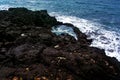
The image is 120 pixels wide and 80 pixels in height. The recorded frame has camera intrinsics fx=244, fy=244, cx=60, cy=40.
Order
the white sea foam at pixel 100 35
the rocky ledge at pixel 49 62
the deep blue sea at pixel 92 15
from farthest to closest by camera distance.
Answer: the deep blue sea at pixel 92 15 → the white sea foam at pixel 100 35 → the rocky ledge at pixel 49 62

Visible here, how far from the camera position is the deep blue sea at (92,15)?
3166cm

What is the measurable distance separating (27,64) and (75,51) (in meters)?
4.70

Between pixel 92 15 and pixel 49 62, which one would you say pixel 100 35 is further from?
pixel 49 62

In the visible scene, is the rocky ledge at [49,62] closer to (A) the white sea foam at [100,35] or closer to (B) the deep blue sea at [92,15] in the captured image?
(A) the white sea foam at [100,35]

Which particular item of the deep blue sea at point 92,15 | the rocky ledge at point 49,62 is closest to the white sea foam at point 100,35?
the deep blue sea at point 92,15

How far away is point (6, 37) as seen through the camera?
25156mm

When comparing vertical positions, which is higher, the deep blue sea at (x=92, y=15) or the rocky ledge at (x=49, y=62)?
the rocky ledge at (x=49, y=62)

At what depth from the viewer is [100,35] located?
33.9 meters

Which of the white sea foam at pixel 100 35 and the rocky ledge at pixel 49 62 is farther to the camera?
the white sea foam at pixel 100 35

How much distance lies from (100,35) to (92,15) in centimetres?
1306

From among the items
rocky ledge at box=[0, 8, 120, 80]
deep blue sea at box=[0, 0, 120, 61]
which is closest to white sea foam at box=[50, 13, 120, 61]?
deep blue sea at box=[0, 0, 120, 61]

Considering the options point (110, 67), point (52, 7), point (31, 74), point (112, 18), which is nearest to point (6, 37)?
point (31, 74)

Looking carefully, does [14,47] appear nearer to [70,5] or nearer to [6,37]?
[6,37]

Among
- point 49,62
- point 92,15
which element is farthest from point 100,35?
point 49,62
